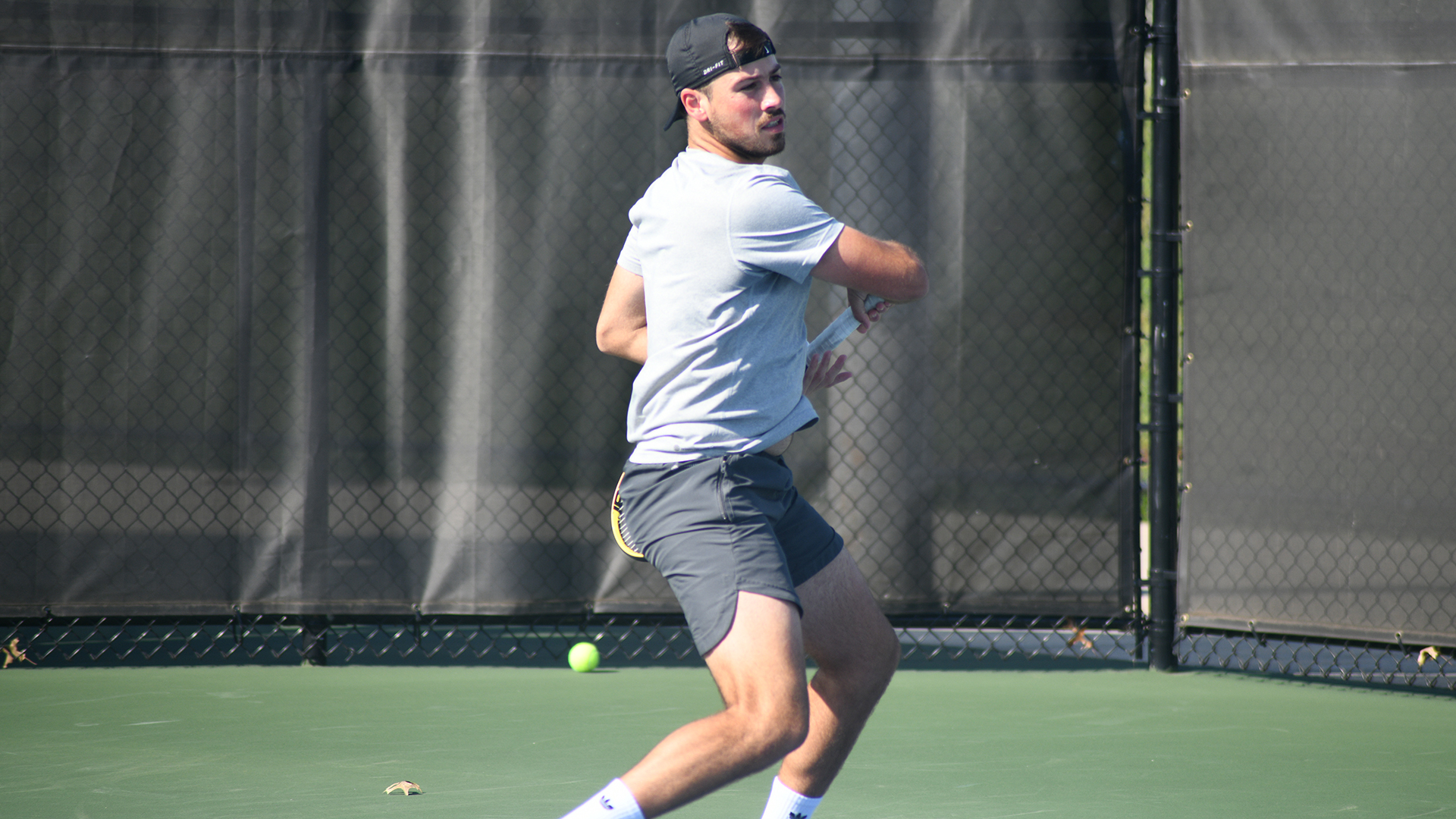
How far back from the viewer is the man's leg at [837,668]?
2574mm

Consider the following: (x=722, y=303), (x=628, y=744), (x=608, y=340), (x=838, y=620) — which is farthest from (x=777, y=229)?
(x=628, y=744)

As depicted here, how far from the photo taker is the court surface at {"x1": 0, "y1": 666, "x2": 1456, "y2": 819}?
3.30m

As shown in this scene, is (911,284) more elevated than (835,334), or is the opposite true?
(911,284)

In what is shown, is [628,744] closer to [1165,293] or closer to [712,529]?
[712,529]

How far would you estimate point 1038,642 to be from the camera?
17.3 feet

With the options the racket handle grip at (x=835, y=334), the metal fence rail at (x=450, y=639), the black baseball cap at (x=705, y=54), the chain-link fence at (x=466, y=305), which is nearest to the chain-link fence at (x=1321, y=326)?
the chain-link fence at (x=466, y=305)

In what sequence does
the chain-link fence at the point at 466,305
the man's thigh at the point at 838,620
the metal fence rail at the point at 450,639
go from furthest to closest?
the metal fence rail at the point at 450,639 < the chain-link fence at the point at 466,305 < the man's thigh at the point at 838,620

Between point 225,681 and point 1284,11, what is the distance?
13.0 ft

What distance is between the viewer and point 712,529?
2344 millimetres

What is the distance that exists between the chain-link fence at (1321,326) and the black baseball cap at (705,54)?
2.76m

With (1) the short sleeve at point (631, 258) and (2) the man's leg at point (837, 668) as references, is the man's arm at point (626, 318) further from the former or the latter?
(2) the man's leg at point (837, 668)

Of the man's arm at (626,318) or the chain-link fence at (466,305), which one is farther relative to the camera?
the chain-link fence at (466,305)

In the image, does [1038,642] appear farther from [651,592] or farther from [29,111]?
[29,111]

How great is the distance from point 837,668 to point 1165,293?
2734mm
